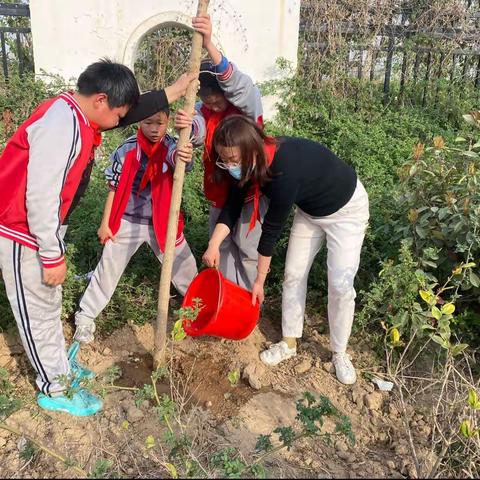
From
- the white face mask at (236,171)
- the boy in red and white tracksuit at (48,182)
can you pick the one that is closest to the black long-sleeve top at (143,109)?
the boy in red and white tracksuit at (48,182)

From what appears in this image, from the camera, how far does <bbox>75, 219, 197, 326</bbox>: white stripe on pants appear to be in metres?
3.22

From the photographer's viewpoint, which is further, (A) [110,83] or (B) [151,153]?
(B) [151,153]

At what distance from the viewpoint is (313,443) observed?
8.36 feet

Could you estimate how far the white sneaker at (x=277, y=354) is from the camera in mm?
3223

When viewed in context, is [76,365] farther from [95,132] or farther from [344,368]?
[344,368]

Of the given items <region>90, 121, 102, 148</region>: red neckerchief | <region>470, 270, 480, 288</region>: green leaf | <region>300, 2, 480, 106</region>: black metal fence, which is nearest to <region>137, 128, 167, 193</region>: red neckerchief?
<region>90, 121, 102, 148</region>: red neckerchief

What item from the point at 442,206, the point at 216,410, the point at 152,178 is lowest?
the point at 216,410

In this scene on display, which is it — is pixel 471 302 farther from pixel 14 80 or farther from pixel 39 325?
pixel 14 80

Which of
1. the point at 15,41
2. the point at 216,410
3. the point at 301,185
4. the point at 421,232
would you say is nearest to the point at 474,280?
the point at 421,232

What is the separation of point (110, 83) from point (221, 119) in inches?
30.3

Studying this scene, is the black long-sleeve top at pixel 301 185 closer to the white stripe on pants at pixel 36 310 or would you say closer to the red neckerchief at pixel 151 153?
the red neckerchief at pixel 151 153

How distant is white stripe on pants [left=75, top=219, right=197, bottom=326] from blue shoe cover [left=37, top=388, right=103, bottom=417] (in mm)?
629

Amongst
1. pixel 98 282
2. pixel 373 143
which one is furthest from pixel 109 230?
pixel 373 143

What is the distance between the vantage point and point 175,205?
8.71ft
